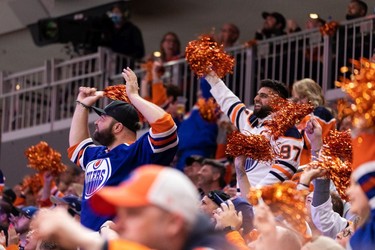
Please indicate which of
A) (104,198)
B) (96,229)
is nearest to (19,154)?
(96,229)

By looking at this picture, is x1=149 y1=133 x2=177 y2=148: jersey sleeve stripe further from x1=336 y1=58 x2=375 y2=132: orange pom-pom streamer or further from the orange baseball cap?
the orange baseball cap

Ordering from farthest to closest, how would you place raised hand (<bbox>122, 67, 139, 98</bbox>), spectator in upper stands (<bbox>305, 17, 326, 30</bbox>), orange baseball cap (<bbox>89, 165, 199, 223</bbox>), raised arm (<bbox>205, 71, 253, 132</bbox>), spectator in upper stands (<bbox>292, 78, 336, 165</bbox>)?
spectator in upper stands (<bbox>305, 17, 326, 30</bbox>)
spectator in upper stands (<bbox>292, 78, 336, 165</bbox>)
raised arm (<bbox>205, 71, 253, 132</bbox>)
raised hand (<bbox>122, 67, 139, 98</bbox>)
orange baseball cap (<bbox>89, 165, 199, 223</bbox>)

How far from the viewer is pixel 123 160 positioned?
689cm

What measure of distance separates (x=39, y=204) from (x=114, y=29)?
12.7 ft

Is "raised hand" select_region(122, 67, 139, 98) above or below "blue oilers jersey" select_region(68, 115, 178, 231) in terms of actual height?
above

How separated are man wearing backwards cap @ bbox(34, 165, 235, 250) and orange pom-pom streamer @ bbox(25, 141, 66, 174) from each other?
266 inches

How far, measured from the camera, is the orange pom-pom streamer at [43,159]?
1065 centimetres

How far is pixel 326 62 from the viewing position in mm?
12055

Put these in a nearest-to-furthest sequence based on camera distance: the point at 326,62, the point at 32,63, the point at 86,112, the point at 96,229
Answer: the point at 96,229 → the point at 86,112 → the point at 326,62 → the point at 32,63

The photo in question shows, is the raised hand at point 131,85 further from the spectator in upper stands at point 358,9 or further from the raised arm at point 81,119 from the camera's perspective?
the spectator in upper stands at point 358,9

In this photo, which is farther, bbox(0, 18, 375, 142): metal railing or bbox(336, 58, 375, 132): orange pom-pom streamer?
bbox(0, 18, 375, 142): metal railing

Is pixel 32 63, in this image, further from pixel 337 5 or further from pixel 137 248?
pixel 137 248

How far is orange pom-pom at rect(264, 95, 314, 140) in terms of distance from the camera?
7680mm

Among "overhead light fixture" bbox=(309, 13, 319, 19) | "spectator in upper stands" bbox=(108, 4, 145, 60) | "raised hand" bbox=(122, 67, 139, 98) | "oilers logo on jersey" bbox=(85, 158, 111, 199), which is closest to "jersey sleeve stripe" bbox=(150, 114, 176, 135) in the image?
"raised hand" bbox=(122, 67, 139, 98)
